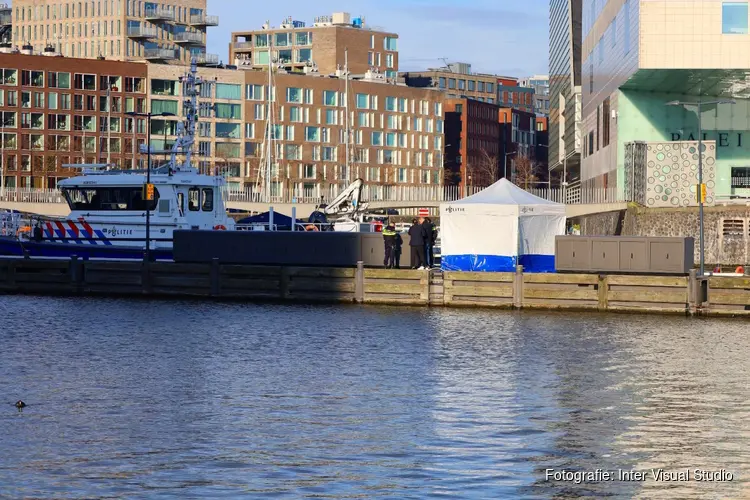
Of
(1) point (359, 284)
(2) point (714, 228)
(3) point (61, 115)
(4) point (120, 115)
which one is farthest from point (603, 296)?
(4) point (120, 115)

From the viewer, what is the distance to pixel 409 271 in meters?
50.4

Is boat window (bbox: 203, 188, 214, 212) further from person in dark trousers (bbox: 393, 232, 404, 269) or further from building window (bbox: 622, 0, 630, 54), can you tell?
building window (bbox: 622, 0, 630, 54)

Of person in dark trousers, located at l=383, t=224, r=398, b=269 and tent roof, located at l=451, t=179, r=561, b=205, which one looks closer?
person in dark trousers, located at l=383, t=224, r=398, b=269

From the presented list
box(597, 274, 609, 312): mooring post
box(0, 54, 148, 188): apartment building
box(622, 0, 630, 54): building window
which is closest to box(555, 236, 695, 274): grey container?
box(597, 274, 609, 312): mooring post

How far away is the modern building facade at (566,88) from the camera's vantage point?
154875 mm

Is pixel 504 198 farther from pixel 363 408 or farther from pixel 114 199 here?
pixel 363 408

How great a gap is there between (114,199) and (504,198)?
15.4 m

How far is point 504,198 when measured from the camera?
176 ft

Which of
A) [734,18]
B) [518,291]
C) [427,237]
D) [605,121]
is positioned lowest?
[518,291]

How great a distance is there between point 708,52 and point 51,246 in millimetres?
44116

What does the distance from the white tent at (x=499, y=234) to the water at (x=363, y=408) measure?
9.76 m

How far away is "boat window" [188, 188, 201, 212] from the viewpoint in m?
58.9

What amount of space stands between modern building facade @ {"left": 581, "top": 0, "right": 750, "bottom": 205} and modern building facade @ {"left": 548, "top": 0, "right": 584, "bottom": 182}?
102 feet

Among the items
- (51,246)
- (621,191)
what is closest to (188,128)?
(51,246)
